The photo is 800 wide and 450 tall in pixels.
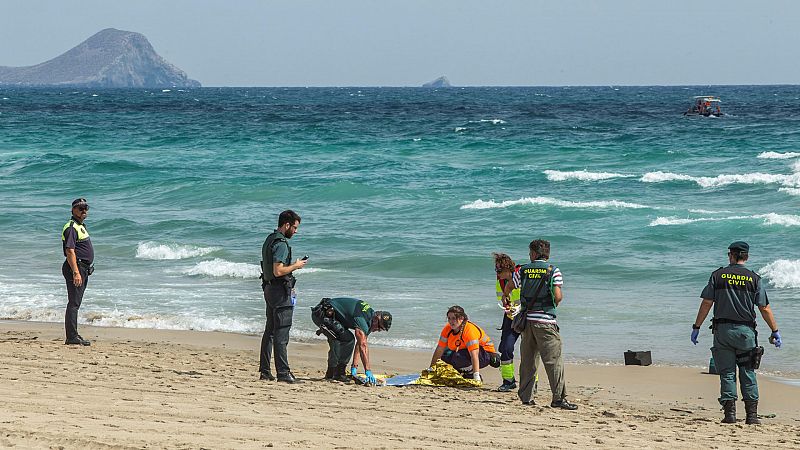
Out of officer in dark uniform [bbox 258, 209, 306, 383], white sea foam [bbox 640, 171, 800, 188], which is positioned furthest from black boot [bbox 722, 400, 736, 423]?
white sea foam [bbox 640, 171, 800, 188]

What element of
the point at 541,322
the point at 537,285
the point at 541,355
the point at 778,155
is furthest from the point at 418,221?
the point at 778,155

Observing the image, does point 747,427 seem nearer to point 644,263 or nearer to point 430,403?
point 430,403

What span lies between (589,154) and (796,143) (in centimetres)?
936

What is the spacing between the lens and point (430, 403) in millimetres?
8492

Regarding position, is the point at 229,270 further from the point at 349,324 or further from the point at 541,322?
the point at 541,322

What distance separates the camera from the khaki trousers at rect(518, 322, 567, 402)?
336 inches

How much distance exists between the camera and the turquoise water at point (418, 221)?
46.3ft

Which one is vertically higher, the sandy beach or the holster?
the holster

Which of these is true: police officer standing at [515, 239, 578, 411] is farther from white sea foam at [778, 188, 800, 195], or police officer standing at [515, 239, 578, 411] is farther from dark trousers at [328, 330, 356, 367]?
white sea foam at [778, 188, 800, 195]

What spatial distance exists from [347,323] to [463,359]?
1.27 m

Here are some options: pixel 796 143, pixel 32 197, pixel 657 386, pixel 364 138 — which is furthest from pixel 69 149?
pixel 657 386

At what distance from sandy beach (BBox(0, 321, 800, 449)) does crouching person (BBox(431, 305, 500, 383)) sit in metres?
0.25

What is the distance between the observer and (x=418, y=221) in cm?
2428

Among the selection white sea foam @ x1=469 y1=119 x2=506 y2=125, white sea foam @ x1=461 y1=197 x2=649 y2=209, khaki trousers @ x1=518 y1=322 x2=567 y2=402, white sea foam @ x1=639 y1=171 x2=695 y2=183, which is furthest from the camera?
white sea foam @ x1=469 y1=119 x2=506 y2=125
